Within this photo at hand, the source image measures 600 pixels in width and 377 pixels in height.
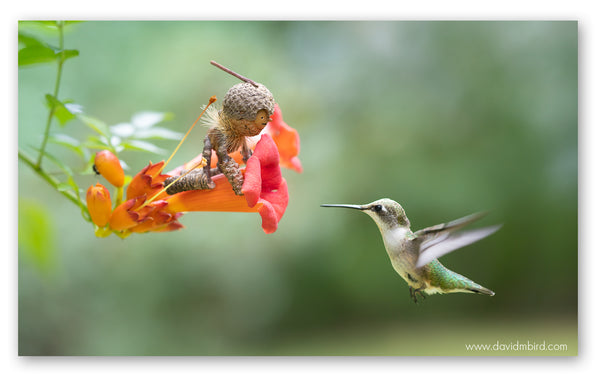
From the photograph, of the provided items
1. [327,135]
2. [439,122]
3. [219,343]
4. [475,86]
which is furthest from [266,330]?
[475,86]

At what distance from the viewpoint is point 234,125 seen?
101 centimetres

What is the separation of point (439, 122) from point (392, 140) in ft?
1.22

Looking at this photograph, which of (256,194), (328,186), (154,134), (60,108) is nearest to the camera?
(256,194)

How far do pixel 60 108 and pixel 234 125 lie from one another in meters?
0.64

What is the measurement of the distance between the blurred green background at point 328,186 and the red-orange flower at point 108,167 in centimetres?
202

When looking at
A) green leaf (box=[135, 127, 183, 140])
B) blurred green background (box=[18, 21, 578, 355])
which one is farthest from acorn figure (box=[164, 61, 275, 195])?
blurred green background (box=[18, 21, 578, 355])

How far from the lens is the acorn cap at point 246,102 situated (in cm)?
99

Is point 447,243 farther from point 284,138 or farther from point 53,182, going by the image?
point 53,182

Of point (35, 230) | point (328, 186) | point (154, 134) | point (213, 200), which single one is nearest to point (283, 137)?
point (213, 200)

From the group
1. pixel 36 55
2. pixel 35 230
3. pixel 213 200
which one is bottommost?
pixel 35 230

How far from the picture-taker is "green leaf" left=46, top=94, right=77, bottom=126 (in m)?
1.25

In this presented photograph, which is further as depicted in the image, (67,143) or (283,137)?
(67,143)

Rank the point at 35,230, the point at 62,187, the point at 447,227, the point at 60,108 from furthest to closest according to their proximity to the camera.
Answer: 1. the point at 35,230
2. the point at 60,108
3. the point at 62,187
4. the point at 447,227

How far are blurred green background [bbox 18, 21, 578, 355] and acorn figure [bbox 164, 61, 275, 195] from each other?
6.98 feet
